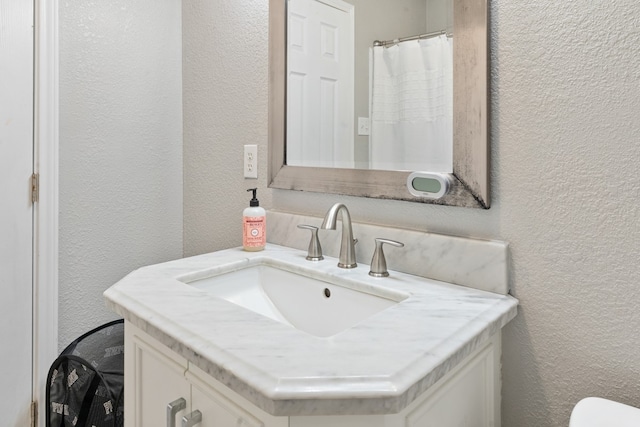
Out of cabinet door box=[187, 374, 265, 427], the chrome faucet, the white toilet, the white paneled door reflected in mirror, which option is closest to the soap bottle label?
the white paneled door reflected in mirror

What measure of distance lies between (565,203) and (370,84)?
0.52 meters

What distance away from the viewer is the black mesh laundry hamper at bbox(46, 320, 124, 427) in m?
1.11

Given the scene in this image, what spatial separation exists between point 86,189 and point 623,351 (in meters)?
1.52

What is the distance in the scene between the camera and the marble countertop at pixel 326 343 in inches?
20.4

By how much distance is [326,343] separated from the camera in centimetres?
63

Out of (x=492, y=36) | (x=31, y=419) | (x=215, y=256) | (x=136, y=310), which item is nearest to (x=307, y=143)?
(x=215, y=256)

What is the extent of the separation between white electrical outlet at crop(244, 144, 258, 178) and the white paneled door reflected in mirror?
0.12 m

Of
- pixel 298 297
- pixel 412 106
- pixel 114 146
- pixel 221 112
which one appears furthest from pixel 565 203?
pixel 114 146

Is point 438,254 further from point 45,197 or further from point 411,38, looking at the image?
point 45,197

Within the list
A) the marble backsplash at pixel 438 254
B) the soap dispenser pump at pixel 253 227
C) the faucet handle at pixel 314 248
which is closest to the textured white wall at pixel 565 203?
the marble backsplash at pixel 438 254

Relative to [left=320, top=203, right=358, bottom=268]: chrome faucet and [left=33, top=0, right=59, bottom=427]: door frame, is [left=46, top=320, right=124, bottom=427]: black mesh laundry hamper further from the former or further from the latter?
[left=320, top=203, right=358, bottom=268]: chrome faucet

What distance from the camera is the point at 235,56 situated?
1.45m

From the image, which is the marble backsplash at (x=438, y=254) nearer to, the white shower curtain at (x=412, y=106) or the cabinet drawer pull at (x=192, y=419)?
the white shower curtain at (x=412, y=106)

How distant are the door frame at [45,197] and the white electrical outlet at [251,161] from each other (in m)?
0.59
